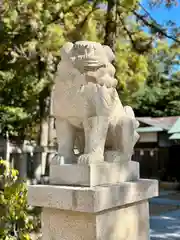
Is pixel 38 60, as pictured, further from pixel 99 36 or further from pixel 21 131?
pixel 21 131

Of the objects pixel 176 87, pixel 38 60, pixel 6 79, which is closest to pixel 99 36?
pixel 38 60

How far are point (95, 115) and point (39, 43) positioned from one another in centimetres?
459

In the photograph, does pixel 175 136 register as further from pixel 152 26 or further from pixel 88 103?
pixel 88 103

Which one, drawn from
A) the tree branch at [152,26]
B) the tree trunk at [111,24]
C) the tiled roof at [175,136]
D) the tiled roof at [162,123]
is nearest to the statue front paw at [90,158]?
the tree trunk at [111,24]

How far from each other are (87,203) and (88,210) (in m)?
0.05

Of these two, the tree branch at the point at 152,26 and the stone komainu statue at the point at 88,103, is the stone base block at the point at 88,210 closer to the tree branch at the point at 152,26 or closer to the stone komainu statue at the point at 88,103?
the stone komainu statue at the point at 88,103

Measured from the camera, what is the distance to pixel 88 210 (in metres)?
1.98

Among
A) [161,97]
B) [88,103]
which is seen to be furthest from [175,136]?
[88,103]

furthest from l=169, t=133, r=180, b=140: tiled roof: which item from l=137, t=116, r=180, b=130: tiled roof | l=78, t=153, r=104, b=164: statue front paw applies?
l=78, t=153, r=104, b=164: statue front paw

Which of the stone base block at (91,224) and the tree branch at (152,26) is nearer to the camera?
the stone base block at (91,224)

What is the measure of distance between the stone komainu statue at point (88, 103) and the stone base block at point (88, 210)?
26 centimetres

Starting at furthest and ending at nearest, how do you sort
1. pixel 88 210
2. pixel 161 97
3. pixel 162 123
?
1. pixel 161 97
2. pixel 162 123
3. pixel 88 210

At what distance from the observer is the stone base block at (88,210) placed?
2018 millimetres

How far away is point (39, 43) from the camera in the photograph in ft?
21.2
